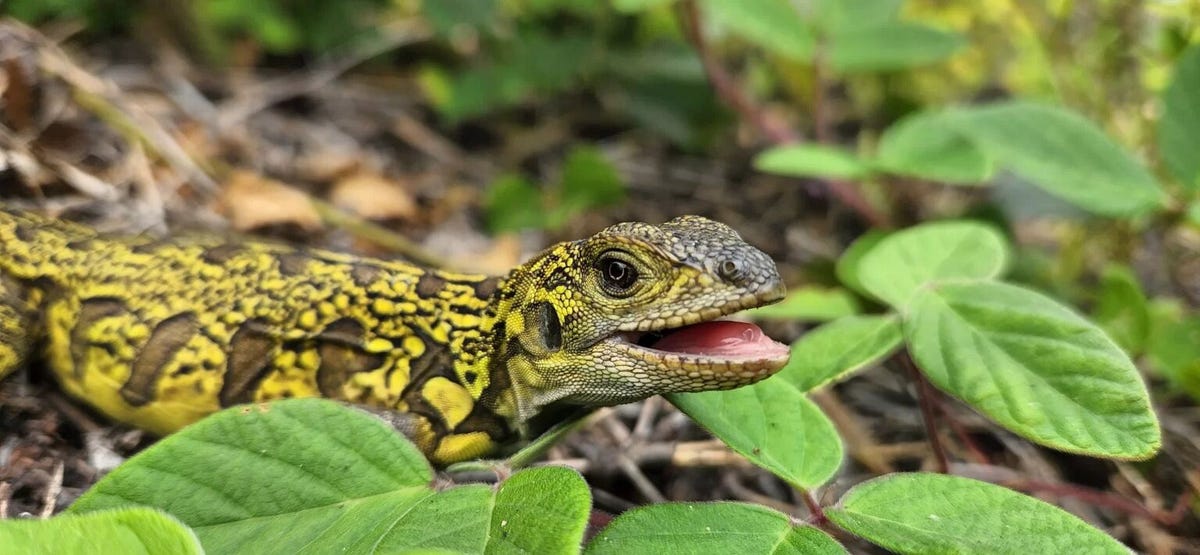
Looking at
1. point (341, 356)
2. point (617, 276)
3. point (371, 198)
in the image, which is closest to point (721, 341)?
point (617, 276)

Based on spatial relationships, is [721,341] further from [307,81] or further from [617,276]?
→ [307,81]

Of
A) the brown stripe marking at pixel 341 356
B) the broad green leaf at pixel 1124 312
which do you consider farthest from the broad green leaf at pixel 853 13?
the brown stripe marking at pixel 341 356

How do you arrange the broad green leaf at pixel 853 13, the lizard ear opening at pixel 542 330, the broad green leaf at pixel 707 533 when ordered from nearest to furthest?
the broad green leaf at pixel 707 533, the lizard ear opening at pixel 542 330, the broad green leaf at pixel 853 13

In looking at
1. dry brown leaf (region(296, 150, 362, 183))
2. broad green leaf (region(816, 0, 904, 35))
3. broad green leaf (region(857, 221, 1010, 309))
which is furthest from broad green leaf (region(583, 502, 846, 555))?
dry brown leaf (region(296, 150, 362, 183))

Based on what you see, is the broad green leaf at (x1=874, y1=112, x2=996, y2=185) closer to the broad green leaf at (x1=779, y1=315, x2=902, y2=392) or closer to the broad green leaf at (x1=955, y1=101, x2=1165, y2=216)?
the broad green leaf at (x1=955, y1=101, x2=1165, y2=216)

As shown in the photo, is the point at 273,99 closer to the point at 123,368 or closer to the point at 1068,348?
the point at 123,368

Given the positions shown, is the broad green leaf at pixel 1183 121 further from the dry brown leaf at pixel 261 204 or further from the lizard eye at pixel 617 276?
the dry brown leaf at pixel 261 204

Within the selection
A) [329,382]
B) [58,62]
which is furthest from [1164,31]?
[58,62]

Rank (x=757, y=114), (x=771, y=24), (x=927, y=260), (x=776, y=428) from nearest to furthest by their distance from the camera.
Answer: (x=776, y=428) < (x=927, y=260) < (x=771, y=24) < (x=757, y=114)
